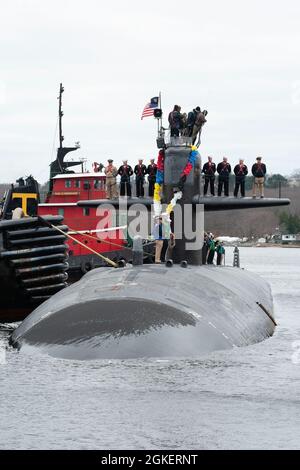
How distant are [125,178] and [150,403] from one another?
1358cm

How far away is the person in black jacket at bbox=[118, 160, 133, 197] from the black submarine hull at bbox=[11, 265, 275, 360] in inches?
309

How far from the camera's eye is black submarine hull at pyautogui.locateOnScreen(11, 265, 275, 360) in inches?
562

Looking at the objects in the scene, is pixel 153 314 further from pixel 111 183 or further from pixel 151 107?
pixel 111 183

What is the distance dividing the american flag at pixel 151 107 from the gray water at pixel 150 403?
31.5 ft

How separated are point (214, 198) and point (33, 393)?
9.11 meters

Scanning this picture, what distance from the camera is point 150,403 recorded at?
12695 mm

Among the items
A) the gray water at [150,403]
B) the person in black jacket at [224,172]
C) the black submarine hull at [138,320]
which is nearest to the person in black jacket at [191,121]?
the person in black jacket at [224,172]

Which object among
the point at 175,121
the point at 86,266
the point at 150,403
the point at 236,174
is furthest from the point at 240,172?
the point at 86,266

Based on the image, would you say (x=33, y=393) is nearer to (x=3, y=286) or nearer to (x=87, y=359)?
(x=87, y=359)

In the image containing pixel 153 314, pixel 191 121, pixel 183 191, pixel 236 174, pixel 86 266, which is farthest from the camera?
pixel 86 266

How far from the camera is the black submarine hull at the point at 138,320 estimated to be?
14266mm

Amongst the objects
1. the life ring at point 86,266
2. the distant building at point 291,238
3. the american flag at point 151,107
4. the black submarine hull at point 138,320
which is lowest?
the distant building at point 291,238

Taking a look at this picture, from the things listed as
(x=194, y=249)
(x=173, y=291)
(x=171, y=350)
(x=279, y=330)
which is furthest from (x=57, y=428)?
(x=279, y=330)

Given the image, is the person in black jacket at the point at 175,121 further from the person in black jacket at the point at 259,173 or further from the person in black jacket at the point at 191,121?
the person in black jacket at the point at 259,173
